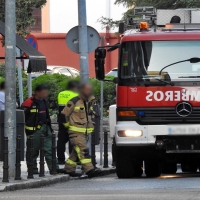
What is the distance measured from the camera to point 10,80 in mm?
17031

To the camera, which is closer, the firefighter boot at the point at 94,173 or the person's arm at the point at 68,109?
the person's arm at the point at 68,109

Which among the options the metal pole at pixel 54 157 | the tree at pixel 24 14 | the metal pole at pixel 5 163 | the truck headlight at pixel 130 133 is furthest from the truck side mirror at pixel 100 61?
the tree at pixel 24 14

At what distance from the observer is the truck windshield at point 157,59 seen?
17469 mm

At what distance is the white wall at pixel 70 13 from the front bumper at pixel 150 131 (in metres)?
34.0

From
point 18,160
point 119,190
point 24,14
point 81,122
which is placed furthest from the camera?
point 24,14

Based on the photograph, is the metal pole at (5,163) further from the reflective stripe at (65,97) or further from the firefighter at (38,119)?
the reflective stripe at (65,97)

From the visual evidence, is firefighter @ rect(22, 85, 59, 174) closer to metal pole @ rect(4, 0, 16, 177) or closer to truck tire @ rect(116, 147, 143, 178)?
metal pole @ rect(4, 0, 16, 177)

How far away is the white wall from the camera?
51625 millimetres

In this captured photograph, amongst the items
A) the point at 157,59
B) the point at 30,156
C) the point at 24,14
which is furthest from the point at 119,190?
the point at 24,14

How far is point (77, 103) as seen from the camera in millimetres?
18312

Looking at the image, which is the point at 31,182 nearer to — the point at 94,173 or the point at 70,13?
the point at 94,173

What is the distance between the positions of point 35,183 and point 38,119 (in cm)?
199

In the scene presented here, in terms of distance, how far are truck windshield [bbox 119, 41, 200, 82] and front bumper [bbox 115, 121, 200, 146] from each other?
76cm

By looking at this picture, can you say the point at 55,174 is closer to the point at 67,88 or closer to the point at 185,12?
the point at 67,88
